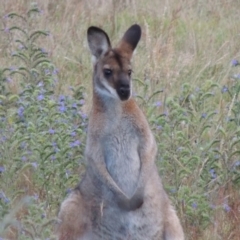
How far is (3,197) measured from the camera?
19.5 ft

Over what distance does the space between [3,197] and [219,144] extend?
1.90 meters

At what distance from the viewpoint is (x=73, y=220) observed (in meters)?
6.19

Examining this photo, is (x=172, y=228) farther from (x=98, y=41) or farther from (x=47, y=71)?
(x=47, y=71)

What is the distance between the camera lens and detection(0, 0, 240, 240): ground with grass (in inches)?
262

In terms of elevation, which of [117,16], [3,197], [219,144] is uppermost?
[3,197]

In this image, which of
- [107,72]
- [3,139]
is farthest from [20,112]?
[107,72]

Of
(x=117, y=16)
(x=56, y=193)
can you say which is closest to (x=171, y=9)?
(x=117, y=16)

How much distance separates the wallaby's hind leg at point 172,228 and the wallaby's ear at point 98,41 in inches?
38.8

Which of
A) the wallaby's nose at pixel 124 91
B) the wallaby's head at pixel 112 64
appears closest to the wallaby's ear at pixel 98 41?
the wallaby's head at pixel 112 64

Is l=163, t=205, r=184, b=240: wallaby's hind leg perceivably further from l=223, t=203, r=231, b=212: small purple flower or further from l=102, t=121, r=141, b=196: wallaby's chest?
l=223, t=203, r=231, b=212: small purple flower

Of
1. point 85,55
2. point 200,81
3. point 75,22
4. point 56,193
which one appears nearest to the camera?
point 56,193

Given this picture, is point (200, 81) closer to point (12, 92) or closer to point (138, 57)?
point (138, 57)

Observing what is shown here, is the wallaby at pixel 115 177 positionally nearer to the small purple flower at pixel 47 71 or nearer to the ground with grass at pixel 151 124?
the ground with grass at pixel 151 124

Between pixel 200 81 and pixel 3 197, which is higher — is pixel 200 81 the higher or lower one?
the lower one
